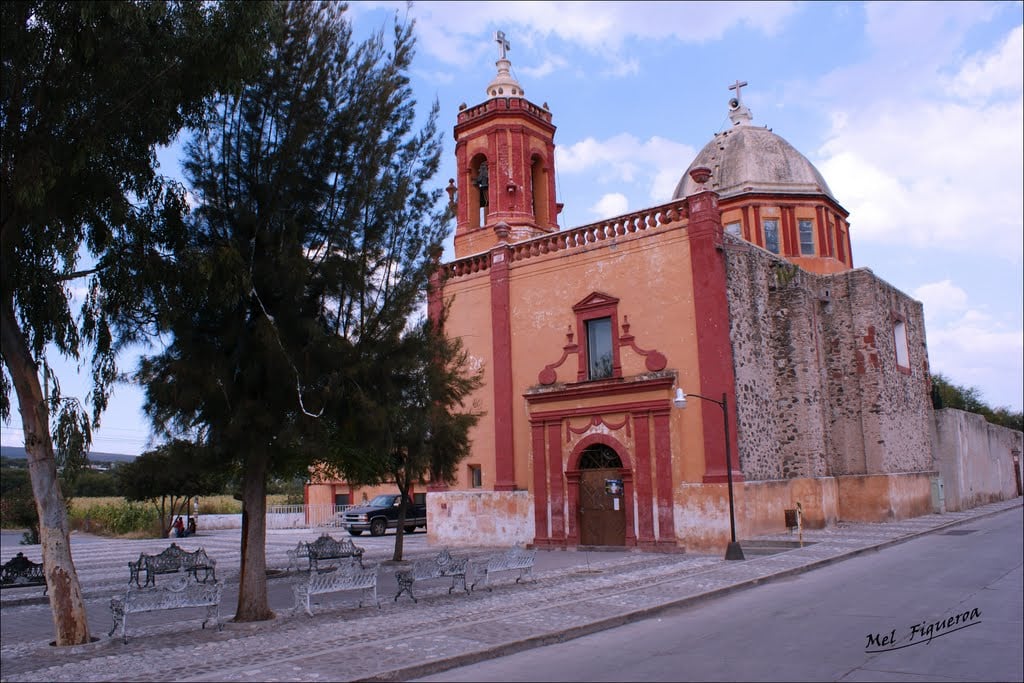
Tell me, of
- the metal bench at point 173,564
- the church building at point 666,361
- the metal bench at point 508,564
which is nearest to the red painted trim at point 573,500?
the church building at point 666,361

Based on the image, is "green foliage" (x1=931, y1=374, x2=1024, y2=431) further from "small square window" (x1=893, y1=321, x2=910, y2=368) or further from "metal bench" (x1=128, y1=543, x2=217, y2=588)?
"metal bench" (x1=128, y1=543, x2=217, y2=588)

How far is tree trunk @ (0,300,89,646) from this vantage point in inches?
398

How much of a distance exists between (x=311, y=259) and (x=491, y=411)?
47.1 feet

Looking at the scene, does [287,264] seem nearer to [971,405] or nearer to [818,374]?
[818,374]

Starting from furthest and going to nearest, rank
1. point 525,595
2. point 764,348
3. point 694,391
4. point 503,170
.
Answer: point 503,170
point 764,348
point 694,391
point 525,595

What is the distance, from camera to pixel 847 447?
28.0 meters

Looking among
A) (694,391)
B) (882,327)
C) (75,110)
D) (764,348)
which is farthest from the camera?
(882,327)

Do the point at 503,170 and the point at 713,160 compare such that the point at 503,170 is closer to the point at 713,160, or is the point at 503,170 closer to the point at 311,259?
the point at 713,160

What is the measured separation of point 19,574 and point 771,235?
2658cm

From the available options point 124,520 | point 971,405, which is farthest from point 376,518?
point 971,405

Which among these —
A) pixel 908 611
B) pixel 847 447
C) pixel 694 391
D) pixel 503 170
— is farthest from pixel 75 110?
pixel 847 447

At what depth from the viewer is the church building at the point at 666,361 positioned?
2119 centimetres

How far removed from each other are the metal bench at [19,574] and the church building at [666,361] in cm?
1171

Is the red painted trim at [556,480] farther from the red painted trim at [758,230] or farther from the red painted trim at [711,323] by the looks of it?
the red painted trim at [758,230]
